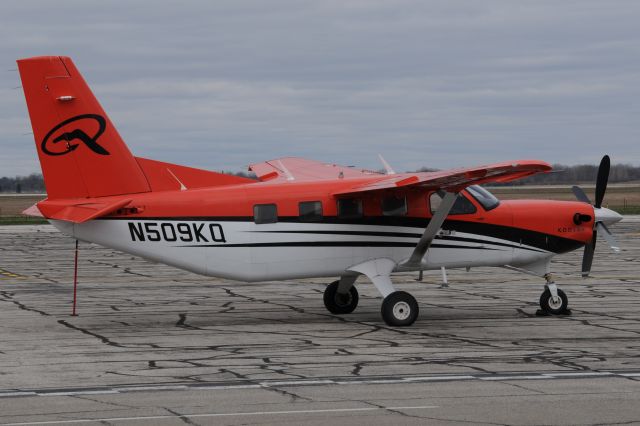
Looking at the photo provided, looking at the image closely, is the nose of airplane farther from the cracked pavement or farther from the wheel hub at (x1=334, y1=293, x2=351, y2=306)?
the wheel hub at (x1=334, y1=293, x2=351, y2=306)

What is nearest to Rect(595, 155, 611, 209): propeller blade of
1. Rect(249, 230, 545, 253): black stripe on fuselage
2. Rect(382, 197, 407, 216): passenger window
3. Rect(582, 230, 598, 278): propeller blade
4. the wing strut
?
Rect(582, 230, 598, 278): propeller blade

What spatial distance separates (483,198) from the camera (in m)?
19.6

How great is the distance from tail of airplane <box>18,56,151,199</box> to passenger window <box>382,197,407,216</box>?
447cm

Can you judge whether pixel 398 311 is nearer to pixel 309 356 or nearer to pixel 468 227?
pixel 468 227

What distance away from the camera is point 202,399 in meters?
11.8

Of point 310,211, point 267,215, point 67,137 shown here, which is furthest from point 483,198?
point 67,137

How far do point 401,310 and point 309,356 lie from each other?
3.60 m

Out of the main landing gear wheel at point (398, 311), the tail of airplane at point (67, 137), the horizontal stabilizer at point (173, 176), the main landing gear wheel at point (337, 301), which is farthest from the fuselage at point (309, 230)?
the main landing gear wheel at point (337, 301)

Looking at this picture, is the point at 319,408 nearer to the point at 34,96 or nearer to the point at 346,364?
the point at 346,364

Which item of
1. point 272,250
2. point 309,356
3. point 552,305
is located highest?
point 272,250

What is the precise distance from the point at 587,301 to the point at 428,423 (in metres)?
12.6

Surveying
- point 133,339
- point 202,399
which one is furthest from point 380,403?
point 133,339

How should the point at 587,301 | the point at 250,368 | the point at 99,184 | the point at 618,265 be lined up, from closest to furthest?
the point at 250,368 → the point at 99,184 → the point at 587,301 → the point at 618,265

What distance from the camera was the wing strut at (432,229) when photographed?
18.1 meters
